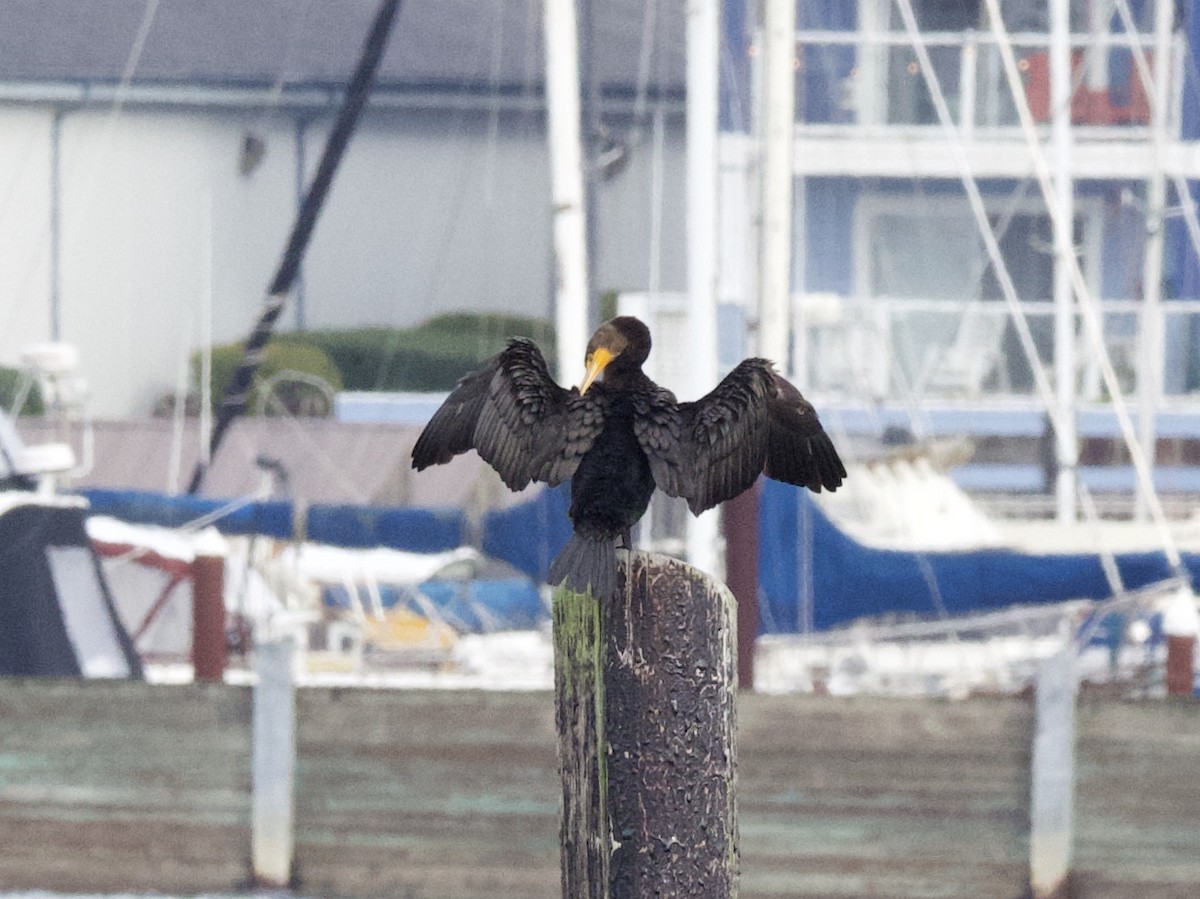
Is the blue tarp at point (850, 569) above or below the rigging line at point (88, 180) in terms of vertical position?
below

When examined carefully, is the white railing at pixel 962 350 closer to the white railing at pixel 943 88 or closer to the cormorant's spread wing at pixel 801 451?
the white railing at pixel 943 88

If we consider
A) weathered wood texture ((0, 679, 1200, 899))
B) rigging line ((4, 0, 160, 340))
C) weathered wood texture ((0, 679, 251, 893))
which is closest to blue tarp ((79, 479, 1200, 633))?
weathered wood texture ((0, 679, 1200, 899))

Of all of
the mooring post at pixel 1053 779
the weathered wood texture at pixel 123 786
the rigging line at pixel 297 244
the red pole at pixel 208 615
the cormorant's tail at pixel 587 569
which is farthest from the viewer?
the rigging line at pixel 297 244

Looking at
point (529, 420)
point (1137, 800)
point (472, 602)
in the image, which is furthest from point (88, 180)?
point (529, 420)

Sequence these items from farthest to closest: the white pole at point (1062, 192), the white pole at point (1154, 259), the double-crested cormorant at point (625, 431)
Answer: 1. the white pole at point (1154, 259)
2. the white pole at point (1062, 192)
3. the double-crested cormorant at point (625, 431)

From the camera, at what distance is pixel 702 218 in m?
9.90

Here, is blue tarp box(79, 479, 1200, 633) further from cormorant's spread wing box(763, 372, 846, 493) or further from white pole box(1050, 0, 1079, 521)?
cormorant's spread wing box(763, 372, 846, 493)

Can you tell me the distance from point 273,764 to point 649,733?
390 centimetres

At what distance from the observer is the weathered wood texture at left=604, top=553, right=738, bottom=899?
3.56 metres

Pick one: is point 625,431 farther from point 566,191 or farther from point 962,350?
point 962,350

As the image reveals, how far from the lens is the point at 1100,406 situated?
716 inches

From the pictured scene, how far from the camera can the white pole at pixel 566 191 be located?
9375mm

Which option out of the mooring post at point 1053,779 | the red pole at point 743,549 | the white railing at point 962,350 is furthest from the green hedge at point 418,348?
the mooring post at point 1053,779

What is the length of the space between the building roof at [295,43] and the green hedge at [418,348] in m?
2.82
